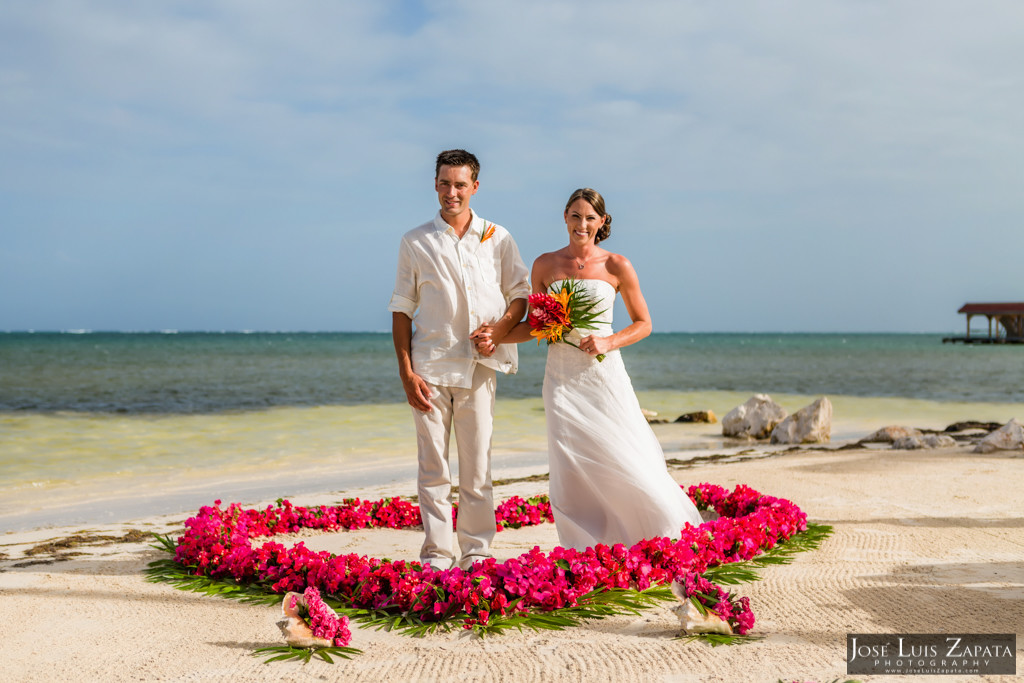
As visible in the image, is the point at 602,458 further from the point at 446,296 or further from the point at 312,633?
the point at 312,633

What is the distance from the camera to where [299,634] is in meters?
3.99

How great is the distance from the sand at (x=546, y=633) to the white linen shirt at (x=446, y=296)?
5.63 feet

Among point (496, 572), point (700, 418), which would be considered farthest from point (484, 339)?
point (700, 418)

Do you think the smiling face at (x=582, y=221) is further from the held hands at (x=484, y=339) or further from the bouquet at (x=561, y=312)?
the held hands at (x=484, y=339)

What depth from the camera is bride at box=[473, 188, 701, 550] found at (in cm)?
543

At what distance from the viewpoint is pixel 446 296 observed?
16.7 ft

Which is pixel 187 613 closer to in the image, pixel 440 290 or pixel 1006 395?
pixel 440 290

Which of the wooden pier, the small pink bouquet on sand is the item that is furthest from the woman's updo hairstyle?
the wooden pier

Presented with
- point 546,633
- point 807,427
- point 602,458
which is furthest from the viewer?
point 807,427

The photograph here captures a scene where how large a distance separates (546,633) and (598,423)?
169 cm

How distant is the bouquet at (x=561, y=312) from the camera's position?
5.21 meters

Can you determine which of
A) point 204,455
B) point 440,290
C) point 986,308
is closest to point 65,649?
point 440,290

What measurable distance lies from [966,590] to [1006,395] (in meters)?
23.5

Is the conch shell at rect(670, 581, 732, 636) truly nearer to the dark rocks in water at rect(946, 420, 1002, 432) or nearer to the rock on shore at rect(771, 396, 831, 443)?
the rock on shore at rect(771, 396, 831, 443)
